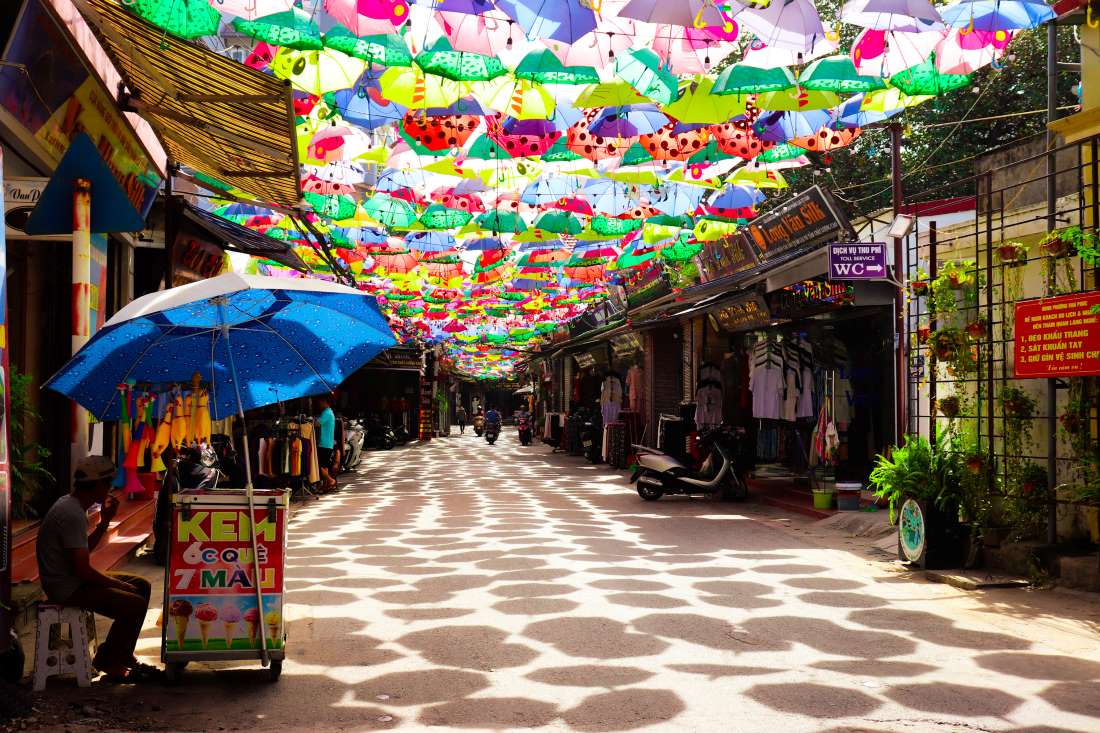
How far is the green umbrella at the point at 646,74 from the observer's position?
7.70 m

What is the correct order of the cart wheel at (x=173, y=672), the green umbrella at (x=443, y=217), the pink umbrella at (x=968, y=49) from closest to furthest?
the cart wheel at (x=173, y=672), the pink umbrella at (x=968, y=49), the green umbrella at (x=443, y=217)

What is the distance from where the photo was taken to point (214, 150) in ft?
28.6

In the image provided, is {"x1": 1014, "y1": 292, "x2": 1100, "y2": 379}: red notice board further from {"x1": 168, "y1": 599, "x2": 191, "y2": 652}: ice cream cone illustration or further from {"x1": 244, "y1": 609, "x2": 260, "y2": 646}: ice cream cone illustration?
{"x1": 168, "y1": 599, "x2": 191, "y2": 652}: ice cream cone illustration

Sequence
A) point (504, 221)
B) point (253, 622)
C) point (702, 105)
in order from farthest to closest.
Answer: point (504, 221), point (702, 105), point (253, 622)

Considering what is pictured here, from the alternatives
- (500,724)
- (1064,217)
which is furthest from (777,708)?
(1064,217)

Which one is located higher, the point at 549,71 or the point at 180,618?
the point at 549,71

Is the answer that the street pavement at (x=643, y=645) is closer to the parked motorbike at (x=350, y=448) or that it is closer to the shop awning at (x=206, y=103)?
the shop awning at (x=206, y=103)

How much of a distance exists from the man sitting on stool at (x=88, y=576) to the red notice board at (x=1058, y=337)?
21.4 ft

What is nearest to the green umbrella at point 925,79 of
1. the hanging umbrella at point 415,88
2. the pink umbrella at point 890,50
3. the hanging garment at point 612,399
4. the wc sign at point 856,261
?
the pink umbrella at point 890,50

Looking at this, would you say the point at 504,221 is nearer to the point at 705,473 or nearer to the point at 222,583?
the point at 705,473

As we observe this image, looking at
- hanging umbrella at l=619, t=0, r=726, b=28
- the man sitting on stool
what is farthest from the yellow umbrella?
the man sitting on stool

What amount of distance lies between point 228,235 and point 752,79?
6.88 metres

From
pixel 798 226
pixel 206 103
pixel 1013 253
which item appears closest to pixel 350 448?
pixel 798 226

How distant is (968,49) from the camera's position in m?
7.66
